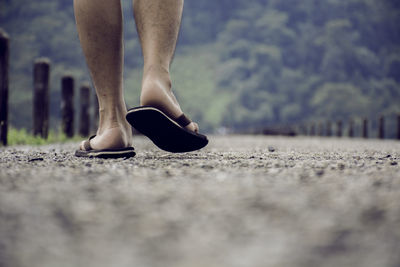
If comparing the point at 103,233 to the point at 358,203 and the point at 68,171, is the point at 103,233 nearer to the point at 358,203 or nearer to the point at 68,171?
the point at 358,203

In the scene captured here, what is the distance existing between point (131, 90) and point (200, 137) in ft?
322

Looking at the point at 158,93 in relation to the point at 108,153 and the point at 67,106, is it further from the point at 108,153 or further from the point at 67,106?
the point at 67,106

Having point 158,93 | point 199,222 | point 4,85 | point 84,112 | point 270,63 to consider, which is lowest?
point 199,222

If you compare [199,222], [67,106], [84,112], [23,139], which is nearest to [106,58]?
[199,222]

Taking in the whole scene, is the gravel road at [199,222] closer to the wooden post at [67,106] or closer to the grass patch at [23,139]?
the grass patch at [23,139]

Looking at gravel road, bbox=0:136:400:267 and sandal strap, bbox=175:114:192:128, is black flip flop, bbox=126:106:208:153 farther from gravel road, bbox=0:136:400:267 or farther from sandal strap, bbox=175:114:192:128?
gravel road, bbox=0:136:400:267

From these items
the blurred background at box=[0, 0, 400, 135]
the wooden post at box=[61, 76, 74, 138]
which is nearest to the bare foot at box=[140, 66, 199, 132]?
the wooden post at box=[61, 76, 74, 138]

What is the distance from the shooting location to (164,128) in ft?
6.35

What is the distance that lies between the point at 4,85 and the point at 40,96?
1.12 meters

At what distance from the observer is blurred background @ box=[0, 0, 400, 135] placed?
8094 cm

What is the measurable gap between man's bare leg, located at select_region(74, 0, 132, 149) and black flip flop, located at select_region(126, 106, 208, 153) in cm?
25

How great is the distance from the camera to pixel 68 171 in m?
1.43

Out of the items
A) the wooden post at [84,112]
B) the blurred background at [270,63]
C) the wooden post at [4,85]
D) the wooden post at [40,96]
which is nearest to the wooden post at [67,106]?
the wooden post at [40,96]

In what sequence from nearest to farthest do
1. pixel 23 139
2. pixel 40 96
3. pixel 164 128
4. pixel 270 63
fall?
pixel 164 128
pixel 23 139
pixel 40 96
pixel 270 63
